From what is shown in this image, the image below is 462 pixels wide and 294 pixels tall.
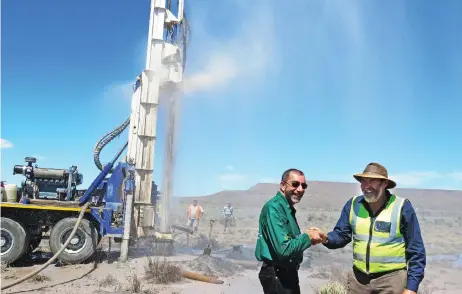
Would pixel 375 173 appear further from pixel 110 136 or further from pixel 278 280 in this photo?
pixel 110 136

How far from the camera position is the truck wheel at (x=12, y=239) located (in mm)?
9469

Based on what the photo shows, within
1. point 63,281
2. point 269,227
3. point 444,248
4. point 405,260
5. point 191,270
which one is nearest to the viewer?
point 269,227

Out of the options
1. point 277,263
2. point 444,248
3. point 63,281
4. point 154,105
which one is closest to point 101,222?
point 63,281

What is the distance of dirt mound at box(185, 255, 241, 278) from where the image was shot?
9672 millimetres

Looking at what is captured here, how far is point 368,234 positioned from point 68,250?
326 inches

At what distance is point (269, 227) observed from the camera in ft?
11.1

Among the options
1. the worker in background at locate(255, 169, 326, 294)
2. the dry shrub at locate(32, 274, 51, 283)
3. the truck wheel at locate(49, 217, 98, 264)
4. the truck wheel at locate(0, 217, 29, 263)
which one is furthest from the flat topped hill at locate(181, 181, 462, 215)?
the worker in background at locate(255, 169, 326, 294)

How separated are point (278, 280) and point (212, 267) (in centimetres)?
684

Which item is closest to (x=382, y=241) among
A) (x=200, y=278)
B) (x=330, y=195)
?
(x=200, y=278)

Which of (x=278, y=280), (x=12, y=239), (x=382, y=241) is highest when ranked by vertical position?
(x=382, y=241)

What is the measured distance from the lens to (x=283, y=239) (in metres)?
3.27

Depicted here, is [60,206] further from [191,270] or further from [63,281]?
[191,270]

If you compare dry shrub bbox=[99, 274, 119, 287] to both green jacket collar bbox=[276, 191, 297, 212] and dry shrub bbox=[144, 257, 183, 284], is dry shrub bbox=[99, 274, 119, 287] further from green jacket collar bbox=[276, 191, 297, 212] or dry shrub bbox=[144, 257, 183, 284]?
green jacket collar bbox=[276, 191, 297, 212]

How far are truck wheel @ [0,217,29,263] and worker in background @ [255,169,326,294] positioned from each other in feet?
26.7
